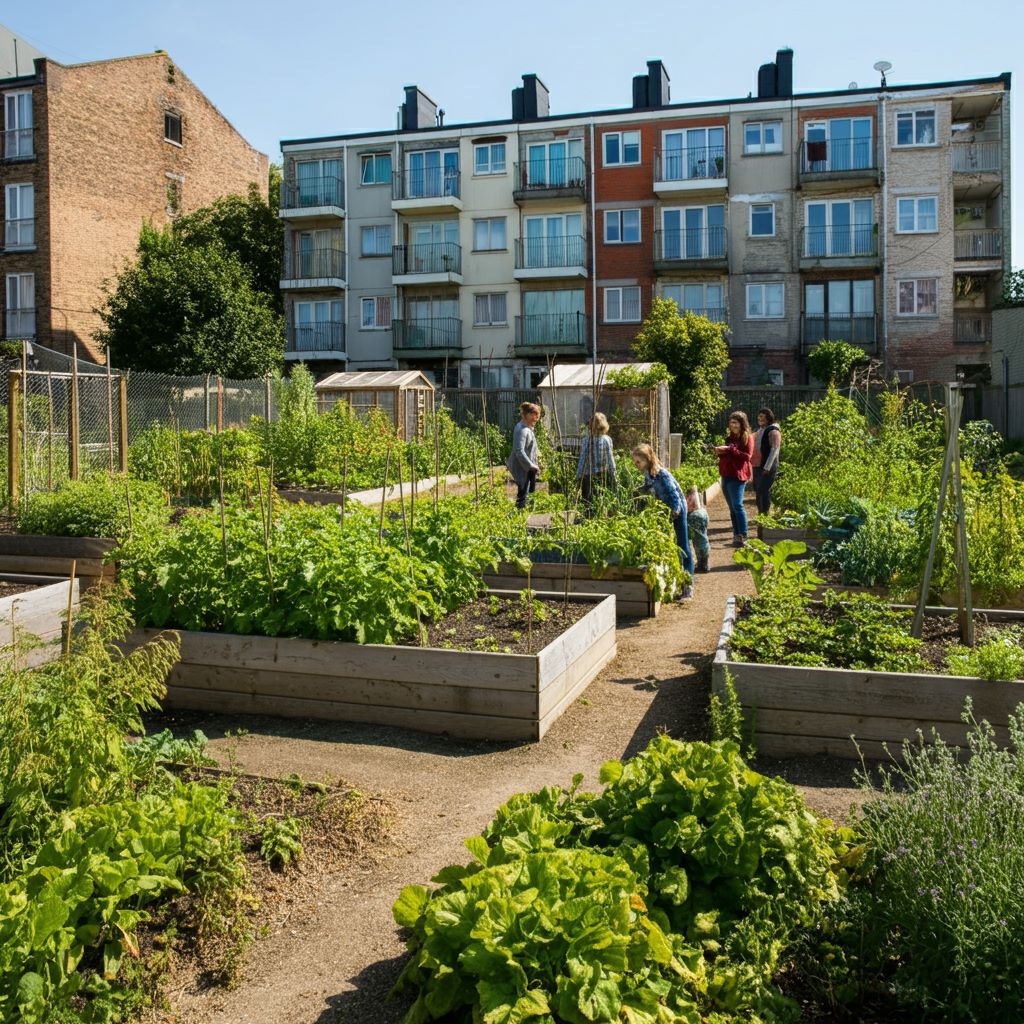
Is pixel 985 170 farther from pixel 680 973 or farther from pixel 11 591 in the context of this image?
pixel 680 973

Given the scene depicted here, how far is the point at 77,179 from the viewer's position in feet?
118

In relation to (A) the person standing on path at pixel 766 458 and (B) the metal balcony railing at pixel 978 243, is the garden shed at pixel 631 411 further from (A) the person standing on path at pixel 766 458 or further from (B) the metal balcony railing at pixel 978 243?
(B) the metal balcony railing at pixel 978 243

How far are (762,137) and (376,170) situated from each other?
47.2ft

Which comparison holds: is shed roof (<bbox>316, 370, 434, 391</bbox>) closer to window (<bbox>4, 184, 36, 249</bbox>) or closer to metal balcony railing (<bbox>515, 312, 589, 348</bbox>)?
metal balcony railing (<bbox>515, 312, 589, 348</bbox>)

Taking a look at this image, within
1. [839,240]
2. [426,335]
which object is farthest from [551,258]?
[839,240]

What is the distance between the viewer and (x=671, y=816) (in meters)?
3.71

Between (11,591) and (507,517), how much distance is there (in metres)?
4.45

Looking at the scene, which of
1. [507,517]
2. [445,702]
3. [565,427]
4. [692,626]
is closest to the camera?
[445,702]

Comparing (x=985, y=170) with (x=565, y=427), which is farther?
(x=985, y=170)

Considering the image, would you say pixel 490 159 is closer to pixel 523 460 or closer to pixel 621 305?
pixel 621 305

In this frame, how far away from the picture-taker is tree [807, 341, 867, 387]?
106 ft

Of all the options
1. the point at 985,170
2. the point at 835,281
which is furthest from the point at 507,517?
the point at 985,170

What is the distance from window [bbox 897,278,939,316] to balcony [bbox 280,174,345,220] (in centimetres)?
2058

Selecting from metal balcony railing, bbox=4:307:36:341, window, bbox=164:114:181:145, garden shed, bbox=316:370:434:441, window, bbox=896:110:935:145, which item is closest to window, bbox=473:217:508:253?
window, bbox=164:114:181:145
